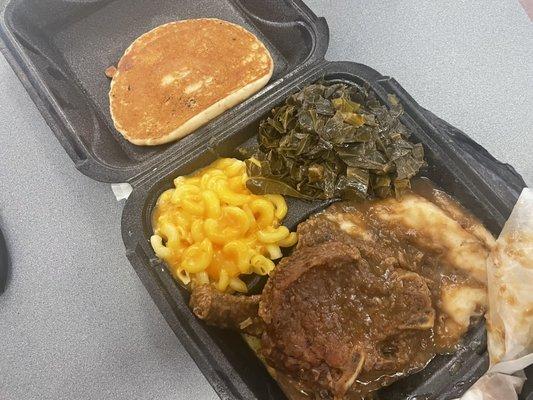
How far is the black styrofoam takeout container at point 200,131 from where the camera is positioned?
2.06 m

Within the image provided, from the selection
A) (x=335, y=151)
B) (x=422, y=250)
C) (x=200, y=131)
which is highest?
(x=335, y=151)

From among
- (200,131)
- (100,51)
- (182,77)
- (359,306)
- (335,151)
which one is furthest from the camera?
(100,51)

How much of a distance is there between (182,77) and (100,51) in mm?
615

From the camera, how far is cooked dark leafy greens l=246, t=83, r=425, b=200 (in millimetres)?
2338

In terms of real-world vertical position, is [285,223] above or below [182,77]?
below

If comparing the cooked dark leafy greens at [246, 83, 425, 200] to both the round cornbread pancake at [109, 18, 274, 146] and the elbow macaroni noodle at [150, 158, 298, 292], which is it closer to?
the elbow macaroni noodle at [150, 158, 298, 292]

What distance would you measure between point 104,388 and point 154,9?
Answer: 223 cm

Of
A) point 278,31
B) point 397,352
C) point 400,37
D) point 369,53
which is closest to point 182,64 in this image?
point 278,31

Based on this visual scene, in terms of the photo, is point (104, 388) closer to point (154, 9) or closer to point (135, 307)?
point (135, 307)

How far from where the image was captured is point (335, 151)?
237 cm

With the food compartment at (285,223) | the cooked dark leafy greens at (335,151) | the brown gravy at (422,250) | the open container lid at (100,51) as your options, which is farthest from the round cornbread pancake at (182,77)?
the brown gravy at (422,250)

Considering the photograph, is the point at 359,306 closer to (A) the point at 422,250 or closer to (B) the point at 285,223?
(A) the point at 422,250

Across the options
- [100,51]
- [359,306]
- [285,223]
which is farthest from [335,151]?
[100,51]

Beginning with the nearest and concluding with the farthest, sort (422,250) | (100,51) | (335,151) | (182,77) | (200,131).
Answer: (422,250) → (335,151) → (200,131) → (182,77) → (100,51)
